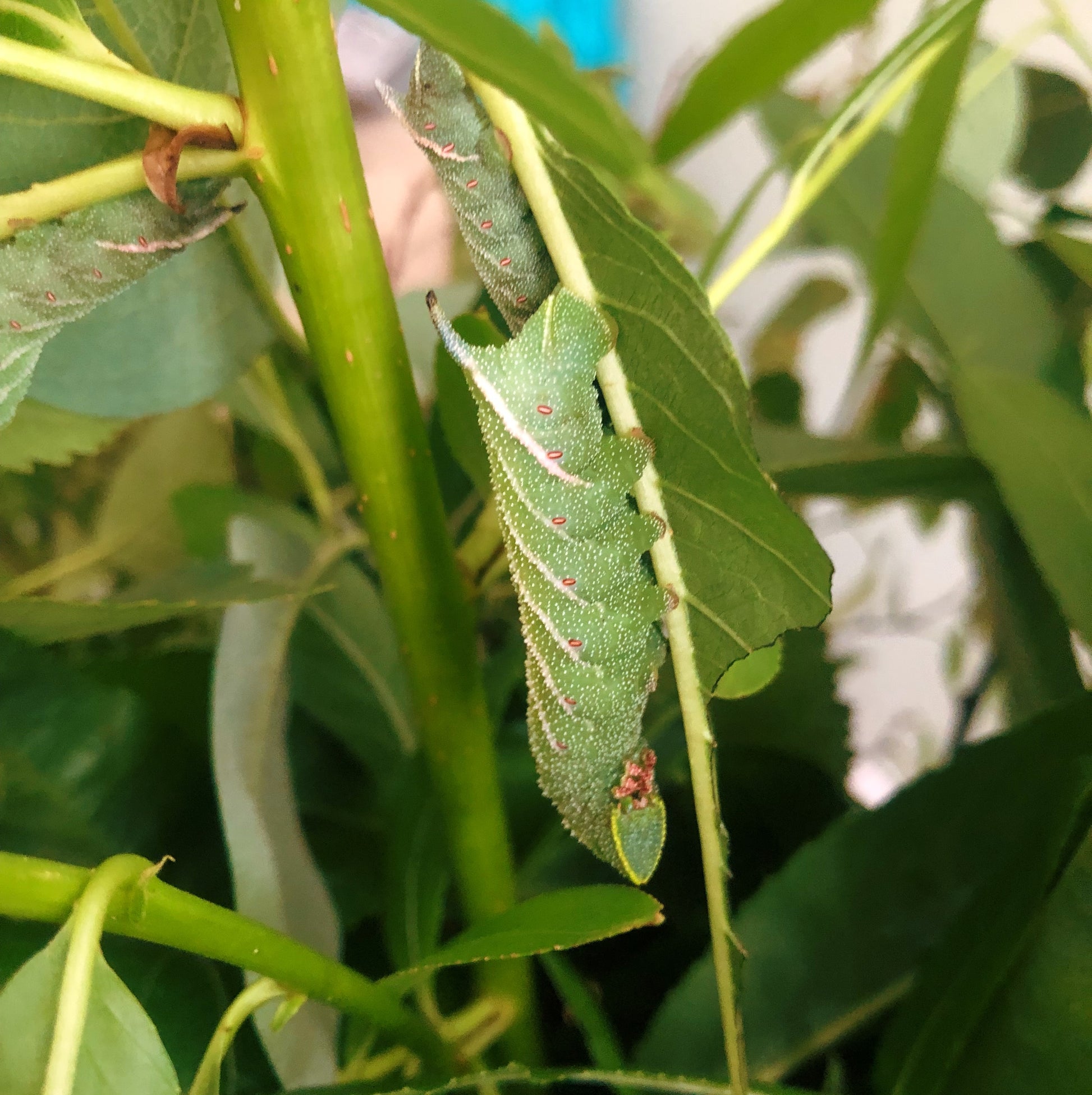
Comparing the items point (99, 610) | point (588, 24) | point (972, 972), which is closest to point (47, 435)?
point (99, 610)

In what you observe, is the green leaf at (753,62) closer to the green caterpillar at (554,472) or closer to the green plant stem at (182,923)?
the green caterpillar at (554,472)

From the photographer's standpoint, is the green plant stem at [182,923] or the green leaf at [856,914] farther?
the green leaf at [856,914]

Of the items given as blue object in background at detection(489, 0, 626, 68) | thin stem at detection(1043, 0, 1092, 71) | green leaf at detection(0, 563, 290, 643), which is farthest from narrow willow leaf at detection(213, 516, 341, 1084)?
blue object in background at detection(489, 0, 626, 68)

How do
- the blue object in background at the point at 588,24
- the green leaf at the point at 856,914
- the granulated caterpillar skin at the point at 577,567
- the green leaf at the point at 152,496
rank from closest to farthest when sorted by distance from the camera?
the granulated caterpillar skin at the point at 577,567 → the green leaf at the point at 856,914 → the green leaf at the point at 152,496 → the blue object in background at the point at 588,24

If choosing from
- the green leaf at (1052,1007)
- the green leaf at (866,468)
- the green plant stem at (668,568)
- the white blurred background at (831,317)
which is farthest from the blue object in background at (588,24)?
the green leaf at (1052,1007)

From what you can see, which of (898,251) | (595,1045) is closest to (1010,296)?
(898,251)

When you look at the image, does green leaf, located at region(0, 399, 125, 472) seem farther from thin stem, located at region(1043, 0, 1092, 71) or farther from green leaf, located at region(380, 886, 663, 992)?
thin stem, located at region(1043, 0, 1092, 71)
